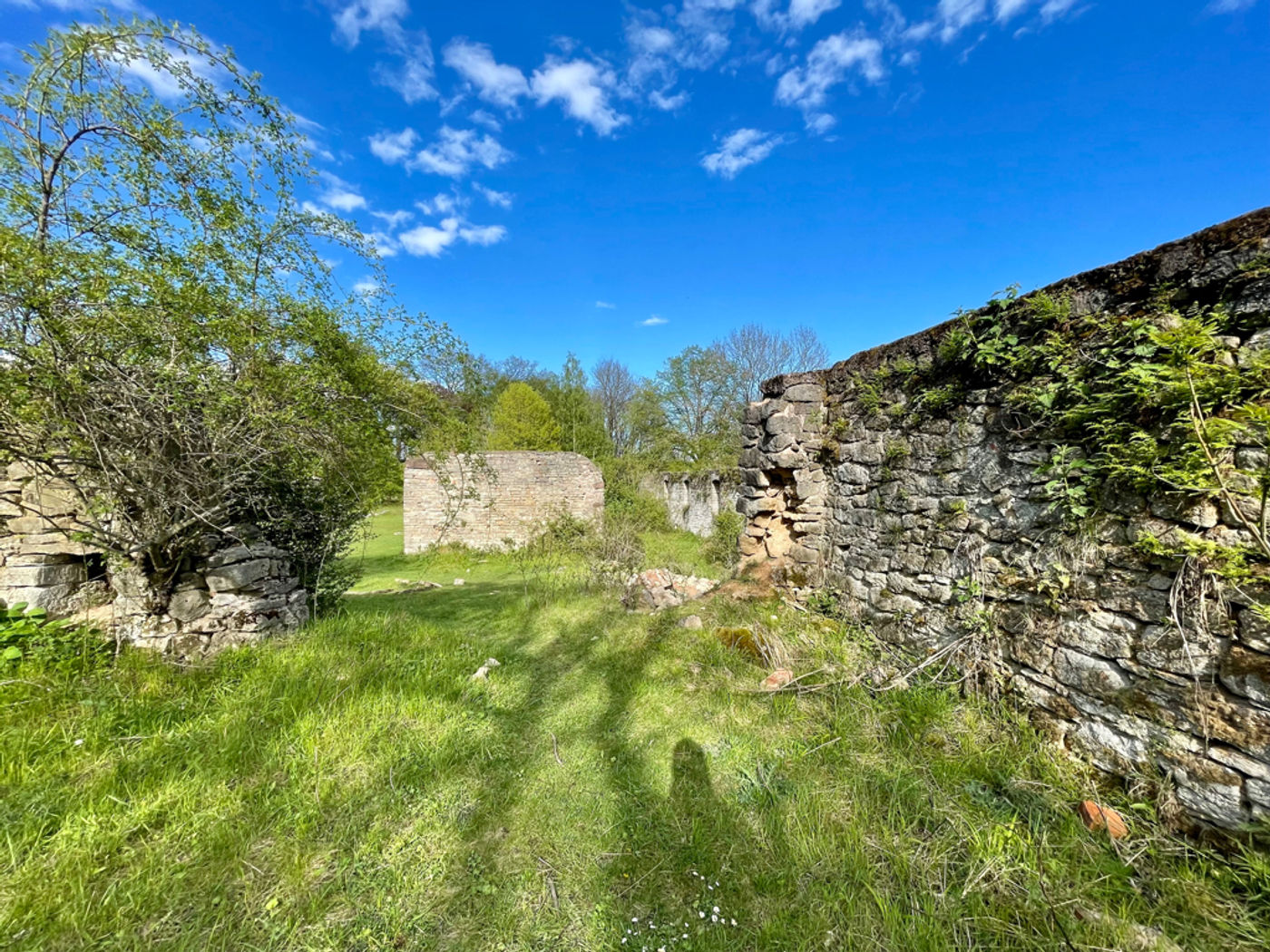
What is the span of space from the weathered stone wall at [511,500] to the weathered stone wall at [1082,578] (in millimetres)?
8871

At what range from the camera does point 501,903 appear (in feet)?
5.95

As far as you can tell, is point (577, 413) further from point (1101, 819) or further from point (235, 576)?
point (1101, 819)

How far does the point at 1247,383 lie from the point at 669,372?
18.4m

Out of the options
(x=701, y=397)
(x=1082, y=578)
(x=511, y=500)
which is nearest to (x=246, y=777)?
(x=1082, y=578)

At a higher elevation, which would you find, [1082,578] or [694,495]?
[694,495]

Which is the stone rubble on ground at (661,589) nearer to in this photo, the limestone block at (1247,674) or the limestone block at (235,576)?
the limestone block at (235,576)

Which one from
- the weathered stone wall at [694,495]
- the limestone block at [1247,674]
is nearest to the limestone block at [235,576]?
the limestone block at [1247,674]

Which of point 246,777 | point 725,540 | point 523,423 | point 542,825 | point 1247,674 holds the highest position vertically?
point 523,423

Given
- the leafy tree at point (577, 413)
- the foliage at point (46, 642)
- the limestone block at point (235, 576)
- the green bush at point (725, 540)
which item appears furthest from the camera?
the leafy tree at point (577, 413)

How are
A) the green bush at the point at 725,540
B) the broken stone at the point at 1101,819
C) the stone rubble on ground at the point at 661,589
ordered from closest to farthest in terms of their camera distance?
the broken stone at the point at 1101,819 → the stone rubble on ground at the point at 661,589 → the green bush at the point at 725,540

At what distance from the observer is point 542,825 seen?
7.33 feet

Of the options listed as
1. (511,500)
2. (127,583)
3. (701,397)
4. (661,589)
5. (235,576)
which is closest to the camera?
(127,583)

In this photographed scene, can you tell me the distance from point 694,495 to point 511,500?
18.0ft

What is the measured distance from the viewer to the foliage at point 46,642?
261 centimetres
